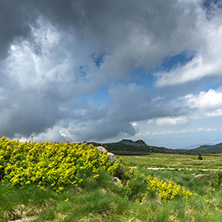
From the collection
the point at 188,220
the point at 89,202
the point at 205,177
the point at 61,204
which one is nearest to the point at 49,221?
the point at 61,204

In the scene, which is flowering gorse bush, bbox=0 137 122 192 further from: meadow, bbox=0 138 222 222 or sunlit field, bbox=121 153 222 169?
sunlit field, bbox=121 153 222 169

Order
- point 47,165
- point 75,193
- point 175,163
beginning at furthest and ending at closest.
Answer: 1. point 175,163
2. point 47,165
3. point 75,193

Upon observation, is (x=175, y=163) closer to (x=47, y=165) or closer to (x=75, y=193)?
(x=47, y=165)

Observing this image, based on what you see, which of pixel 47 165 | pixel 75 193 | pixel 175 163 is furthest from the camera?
pixel 175 163

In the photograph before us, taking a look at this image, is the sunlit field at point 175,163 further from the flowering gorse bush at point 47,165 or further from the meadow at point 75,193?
the flowering gorse bush at point 47,165

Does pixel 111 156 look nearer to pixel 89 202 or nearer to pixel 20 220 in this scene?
pixel 89 202

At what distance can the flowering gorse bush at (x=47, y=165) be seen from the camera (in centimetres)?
686

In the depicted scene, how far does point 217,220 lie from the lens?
571 cm

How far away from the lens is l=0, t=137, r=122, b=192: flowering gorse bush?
270 inches

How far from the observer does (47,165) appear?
7.75 metres

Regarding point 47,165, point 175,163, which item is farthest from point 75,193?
point 175,163

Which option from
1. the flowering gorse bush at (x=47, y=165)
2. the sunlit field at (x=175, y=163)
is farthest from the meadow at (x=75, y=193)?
the sunlit field at (x=175, y=163)

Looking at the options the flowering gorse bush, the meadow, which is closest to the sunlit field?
the meadow

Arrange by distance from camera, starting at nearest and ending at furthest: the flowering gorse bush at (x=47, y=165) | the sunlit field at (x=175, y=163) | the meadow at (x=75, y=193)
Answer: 1. the meadow at (x=75, y=193)
2. the flowering gorse bush at (x=47, y=165)
3. the sunlit field at (x=175, y=163)
